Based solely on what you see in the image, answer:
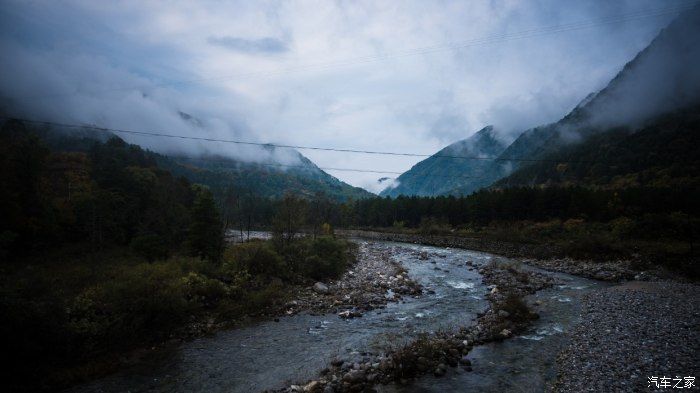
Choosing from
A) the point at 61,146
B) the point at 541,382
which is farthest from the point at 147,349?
the point at 61,146

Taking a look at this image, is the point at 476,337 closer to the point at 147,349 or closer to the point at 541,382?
the point at 541,382

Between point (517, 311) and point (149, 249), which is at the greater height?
point (149, 249)

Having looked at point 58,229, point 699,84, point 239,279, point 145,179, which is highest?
point 699,84

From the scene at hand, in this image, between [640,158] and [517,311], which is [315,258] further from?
[640,158]

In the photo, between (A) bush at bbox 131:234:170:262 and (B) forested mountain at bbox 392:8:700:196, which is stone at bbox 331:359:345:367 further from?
(B) forested mountain at bbox 392:8:700:196

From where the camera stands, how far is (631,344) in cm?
1252

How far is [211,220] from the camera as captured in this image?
27.7 m

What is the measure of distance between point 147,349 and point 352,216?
97.7 meters

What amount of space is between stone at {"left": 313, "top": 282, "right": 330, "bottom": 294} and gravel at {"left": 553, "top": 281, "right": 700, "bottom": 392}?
14290mm

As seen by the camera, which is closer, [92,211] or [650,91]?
[92,211]

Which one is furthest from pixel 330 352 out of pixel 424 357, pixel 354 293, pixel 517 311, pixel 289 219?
pixel 289 219

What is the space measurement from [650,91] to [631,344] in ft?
647

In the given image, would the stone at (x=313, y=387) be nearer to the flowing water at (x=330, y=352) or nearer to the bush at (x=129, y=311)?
the flowing water at (x=330, y=352)

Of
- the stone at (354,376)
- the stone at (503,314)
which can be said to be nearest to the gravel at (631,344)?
the stone at (503,314)
